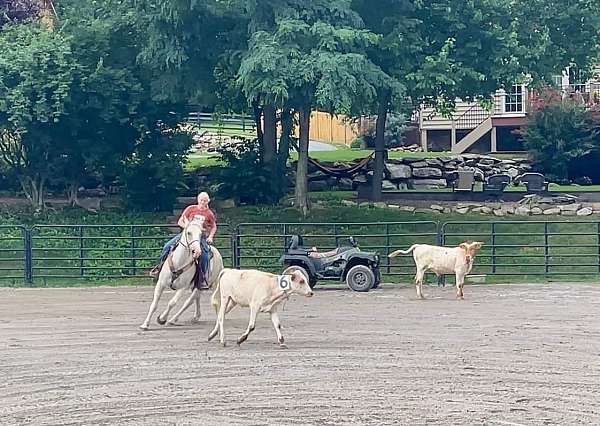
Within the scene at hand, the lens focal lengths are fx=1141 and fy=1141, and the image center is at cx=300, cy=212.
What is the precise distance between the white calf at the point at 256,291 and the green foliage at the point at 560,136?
2632 cm

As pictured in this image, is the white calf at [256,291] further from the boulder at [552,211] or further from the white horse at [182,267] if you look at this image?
the boulder at [552,211]

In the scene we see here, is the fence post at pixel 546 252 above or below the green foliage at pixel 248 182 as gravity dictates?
below

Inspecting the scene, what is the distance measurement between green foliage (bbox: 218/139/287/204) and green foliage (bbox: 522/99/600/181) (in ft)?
36.8

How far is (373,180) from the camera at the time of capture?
111ft

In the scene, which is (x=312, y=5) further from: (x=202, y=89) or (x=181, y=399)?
(x=181, y=399)

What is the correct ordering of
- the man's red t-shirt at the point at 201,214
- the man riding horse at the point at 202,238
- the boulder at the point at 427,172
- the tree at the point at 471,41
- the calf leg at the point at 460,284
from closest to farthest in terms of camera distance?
the man riding horse at the point at 202,238
the man's red t-shirt at the point at 201,214
the calf leg at the point at 460,284
the tree at the point at 471,41
the boulder at the point at 427,172

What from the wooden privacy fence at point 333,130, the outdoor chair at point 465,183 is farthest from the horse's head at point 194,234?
the wooden privacy fence at point 333,130

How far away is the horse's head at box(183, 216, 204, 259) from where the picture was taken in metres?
15.2

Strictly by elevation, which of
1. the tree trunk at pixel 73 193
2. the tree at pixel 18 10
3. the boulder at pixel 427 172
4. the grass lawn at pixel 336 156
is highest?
the tree at pixel 18 10

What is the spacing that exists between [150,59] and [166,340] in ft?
46.1

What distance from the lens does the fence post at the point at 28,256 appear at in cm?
2388

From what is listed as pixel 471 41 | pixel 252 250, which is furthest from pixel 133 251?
pixel 471 41

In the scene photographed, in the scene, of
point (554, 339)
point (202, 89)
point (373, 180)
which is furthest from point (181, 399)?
point (373, 180)

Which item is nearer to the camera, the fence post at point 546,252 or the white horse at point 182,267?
the white horse at point 182,267
